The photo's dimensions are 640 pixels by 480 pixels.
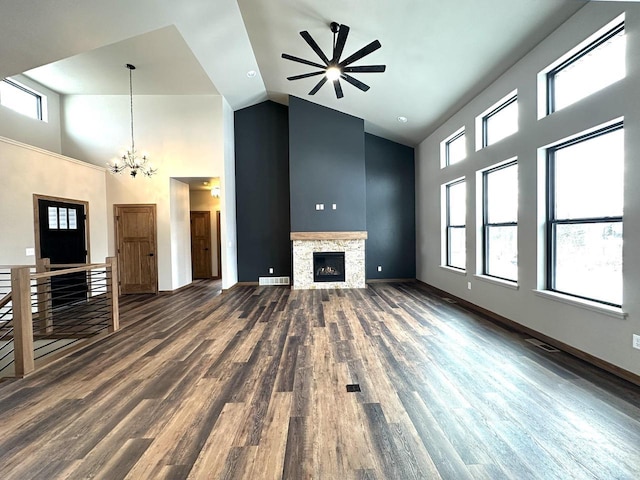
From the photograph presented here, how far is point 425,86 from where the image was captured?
4.94 m

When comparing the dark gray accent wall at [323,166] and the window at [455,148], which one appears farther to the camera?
the dark gray accent wall at [323,166]

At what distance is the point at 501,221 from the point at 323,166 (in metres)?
3.98

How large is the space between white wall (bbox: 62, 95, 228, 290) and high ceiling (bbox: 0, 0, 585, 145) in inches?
12.2

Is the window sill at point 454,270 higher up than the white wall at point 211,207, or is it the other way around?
the white wall at point 211,207

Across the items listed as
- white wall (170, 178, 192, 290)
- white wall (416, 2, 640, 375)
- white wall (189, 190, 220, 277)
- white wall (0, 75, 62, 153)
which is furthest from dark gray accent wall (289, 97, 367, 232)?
white wall (0, 75, 62, 153)

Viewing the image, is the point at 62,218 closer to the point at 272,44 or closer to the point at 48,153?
the point at 48,153

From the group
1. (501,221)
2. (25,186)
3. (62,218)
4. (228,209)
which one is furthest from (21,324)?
(501,221)

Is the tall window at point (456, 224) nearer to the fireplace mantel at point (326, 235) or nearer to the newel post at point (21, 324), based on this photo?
the fireplace mantel at point (326, 235)

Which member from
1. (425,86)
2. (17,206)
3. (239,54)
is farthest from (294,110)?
(17,206)

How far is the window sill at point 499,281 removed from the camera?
397cm

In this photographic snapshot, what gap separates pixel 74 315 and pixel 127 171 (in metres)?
3.26

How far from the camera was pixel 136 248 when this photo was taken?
6.82 meters

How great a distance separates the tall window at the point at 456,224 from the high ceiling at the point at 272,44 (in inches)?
56.6

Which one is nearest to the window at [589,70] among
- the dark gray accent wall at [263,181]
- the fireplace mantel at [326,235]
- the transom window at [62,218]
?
the fireplace mantel at [326,235]
